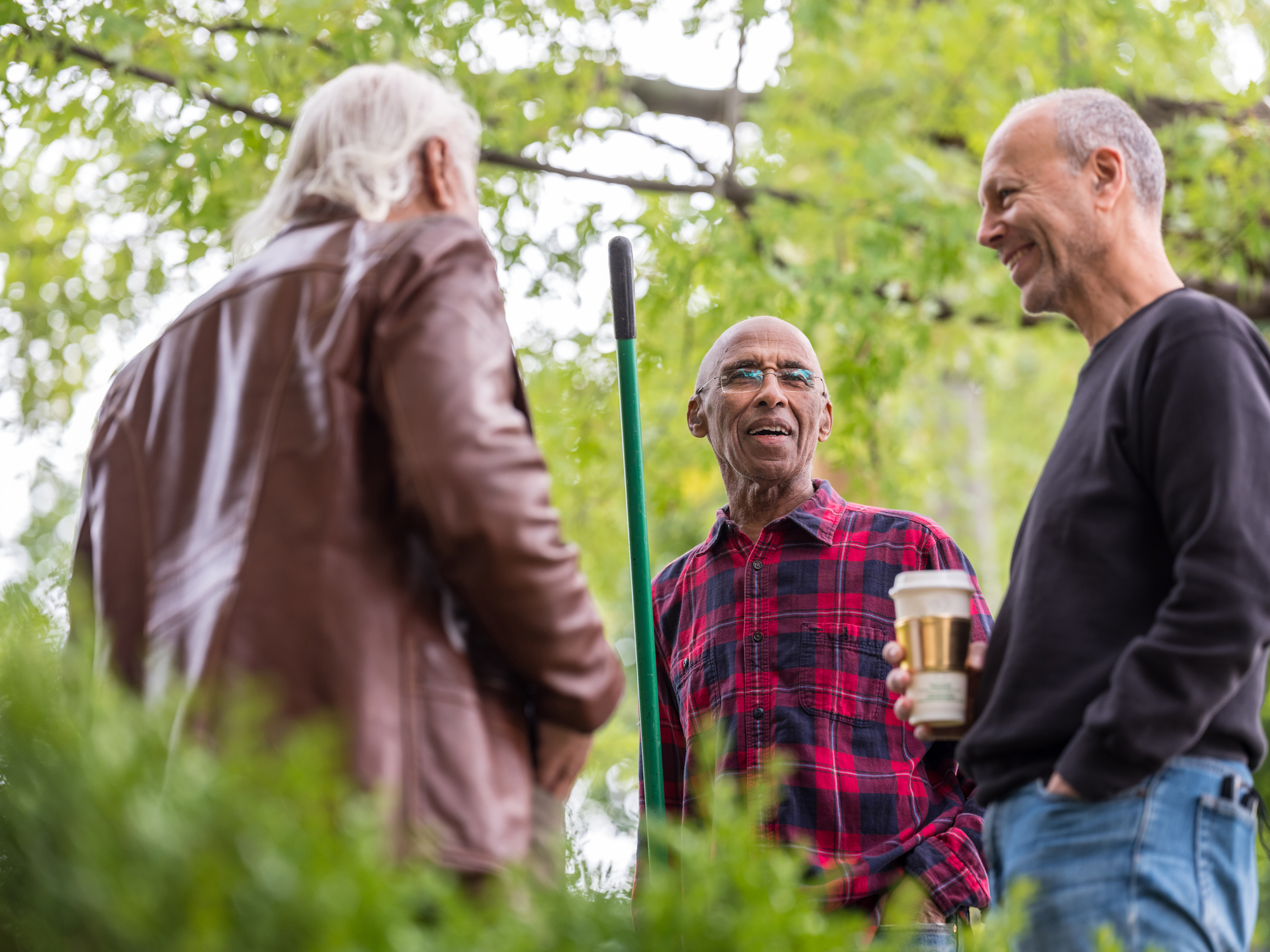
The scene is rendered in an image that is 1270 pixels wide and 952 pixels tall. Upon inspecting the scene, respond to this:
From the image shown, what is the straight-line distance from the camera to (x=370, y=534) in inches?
74.7

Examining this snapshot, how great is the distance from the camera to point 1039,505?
2.17m

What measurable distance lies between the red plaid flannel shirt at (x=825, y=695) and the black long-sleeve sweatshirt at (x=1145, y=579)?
64 centimetres

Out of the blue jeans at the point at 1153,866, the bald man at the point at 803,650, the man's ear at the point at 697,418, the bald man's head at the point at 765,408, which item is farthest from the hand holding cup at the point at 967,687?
the man's ear at the point at 697,418

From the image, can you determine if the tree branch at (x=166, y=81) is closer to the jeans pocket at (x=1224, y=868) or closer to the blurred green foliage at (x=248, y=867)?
the blurred green foliage at (x=248, y=867)

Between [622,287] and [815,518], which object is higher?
[622,287]

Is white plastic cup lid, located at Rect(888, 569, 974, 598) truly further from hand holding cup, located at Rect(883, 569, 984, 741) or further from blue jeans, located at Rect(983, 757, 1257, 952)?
blue jeans, located at Rect(983, 757, 1257, 952)

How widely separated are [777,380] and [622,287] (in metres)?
0.63

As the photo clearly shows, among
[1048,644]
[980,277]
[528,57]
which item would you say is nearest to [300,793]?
[1048,644]

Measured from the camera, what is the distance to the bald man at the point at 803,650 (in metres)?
2.75

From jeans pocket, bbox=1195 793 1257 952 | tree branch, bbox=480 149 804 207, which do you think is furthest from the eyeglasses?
tree branch, bbox=480 149 804 207

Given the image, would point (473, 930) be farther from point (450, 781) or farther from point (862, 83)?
point (862, 83)

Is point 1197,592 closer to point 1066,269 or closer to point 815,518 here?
point 1066,269

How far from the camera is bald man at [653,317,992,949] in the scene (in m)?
2.75

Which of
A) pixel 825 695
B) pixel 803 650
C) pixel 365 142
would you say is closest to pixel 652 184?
pixel 803 650
